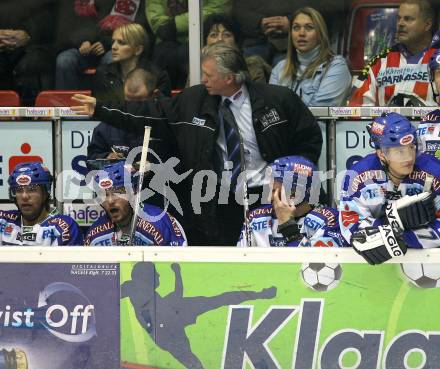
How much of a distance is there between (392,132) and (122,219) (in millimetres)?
1466

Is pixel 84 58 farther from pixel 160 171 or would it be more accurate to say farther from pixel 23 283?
pixel 23 283

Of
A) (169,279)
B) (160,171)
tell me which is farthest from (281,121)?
(169,279)

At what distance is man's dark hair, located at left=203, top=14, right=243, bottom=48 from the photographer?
601 centimetres

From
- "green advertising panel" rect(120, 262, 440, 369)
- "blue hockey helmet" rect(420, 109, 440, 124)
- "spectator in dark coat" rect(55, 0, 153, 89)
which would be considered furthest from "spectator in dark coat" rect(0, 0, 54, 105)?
"green advertising panel" rect(120, 262, 440, 369)

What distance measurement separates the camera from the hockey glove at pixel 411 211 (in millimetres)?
4223

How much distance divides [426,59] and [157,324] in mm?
2414

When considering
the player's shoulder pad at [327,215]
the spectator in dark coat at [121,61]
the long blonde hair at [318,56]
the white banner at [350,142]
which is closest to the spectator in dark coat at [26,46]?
the spectator in dark coat at [121,61]

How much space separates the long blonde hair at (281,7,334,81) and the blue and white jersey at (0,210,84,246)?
4.88ft

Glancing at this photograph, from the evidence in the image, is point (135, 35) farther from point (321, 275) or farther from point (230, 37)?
point (321, 275)

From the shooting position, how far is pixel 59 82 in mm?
6324

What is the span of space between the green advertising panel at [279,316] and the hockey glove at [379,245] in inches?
3.3

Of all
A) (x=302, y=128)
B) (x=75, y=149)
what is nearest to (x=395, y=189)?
(x=302, y=128)

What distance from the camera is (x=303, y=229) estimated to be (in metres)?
4.87

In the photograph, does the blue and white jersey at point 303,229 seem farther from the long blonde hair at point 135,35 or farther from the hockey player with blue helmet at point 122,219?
the long blonde hair at point 135,35
